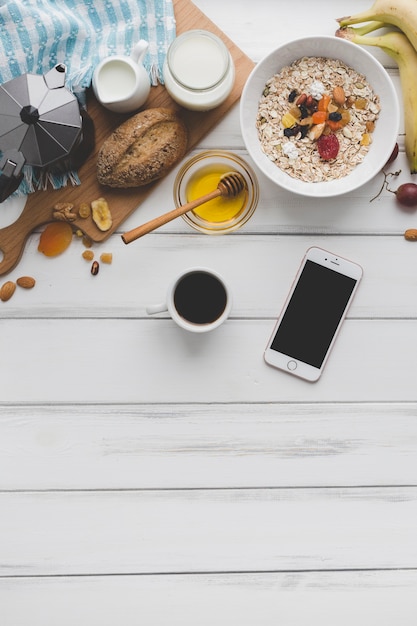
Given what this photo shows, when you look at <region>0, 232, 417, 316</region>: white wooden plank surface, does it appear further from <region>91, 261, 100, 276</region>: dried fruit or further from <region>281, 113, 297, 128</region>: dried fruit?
<region>281, 113, 297, 128</region>: dried fruit

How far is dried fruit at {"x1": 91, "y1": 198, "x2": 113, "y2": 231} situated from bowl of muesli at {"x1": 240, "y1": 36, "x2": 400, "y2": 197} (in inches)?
10.7

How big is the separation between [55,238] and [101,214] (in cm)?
9

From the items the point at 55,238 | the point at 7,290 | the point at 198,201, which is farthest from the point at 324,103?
the point at 7,290

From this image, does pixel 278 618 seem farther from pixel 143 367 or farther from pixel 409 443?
pixel 143 367

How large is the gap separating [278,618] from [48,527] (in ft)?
1.48

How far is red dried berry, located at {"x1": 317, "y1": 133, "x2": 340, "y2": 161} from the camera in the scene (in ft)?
3.49

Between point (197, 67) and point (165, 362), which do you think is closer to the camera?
point (197, 67)

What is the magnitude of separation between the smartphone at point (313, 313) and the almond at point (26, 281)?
430 mm

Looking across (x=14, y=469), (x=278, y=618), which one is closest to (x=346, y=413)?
(x=278, y=618)

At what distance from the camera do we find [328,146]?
107 centimetres

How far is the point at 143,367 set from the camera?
1.14 m

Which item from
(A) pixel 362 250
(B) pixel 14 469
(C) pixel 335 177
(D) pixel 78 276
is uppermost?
(C) pixel 335 177

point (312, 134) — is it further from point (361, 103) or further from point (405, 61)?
point (405, 61)

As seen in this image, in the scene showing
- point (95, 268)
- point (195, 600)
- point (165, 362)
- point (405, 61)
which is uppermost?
point (405, 61)
